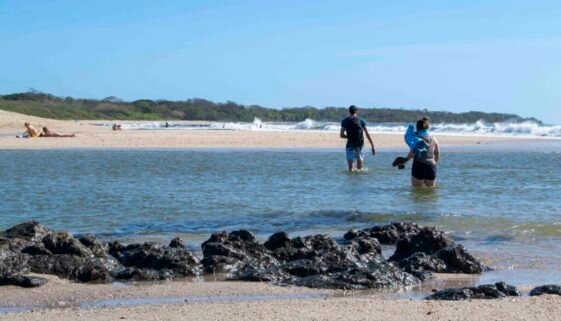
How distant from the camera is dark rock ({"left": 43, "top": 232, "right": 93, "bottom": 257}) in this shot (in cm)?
1028

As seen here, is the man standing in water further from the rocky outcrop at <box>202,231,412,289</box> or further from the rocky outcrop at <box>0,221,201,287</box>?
the rocky outcrop at <box>0,221,201,287</box>

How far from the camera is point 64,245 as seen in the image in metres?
10.4

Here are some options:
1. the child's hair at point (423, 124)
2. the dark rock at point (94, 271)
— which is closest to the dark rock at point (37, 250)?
the dark rock at point (94, 271)

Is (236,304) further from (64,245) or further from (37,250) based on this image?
(37,250)

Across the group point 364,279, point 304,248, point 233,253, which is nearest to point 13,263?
point 233,253

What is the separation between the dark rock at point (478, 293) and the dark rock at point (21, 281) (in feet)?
11.7

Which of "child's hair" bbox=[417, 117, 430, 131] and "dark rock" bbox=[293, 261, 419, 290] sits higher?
"child's hair" bbox=[417, 117, 430, 131]

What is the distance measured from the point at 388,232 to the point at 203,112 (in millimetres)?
87583

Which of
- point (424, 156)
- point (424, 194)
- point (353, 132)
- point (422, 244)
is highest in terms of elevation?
point (353, 132)

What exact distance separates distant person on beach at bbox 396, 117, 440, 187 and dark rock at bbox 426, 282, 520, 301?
918cm

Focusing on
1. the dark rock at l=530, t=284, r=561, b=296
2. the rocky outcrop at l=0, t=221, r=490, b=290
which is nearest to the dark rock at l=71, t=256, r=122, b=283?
the rocky outcrop at l=0, t=221, r=490, b=290

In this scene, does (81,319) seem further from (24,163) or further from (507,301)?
(24,163)

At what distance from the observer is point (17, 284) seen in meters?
8.94

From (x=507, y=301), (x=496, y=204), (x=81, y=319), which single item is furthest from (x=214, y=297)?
(x=496, y=204)
